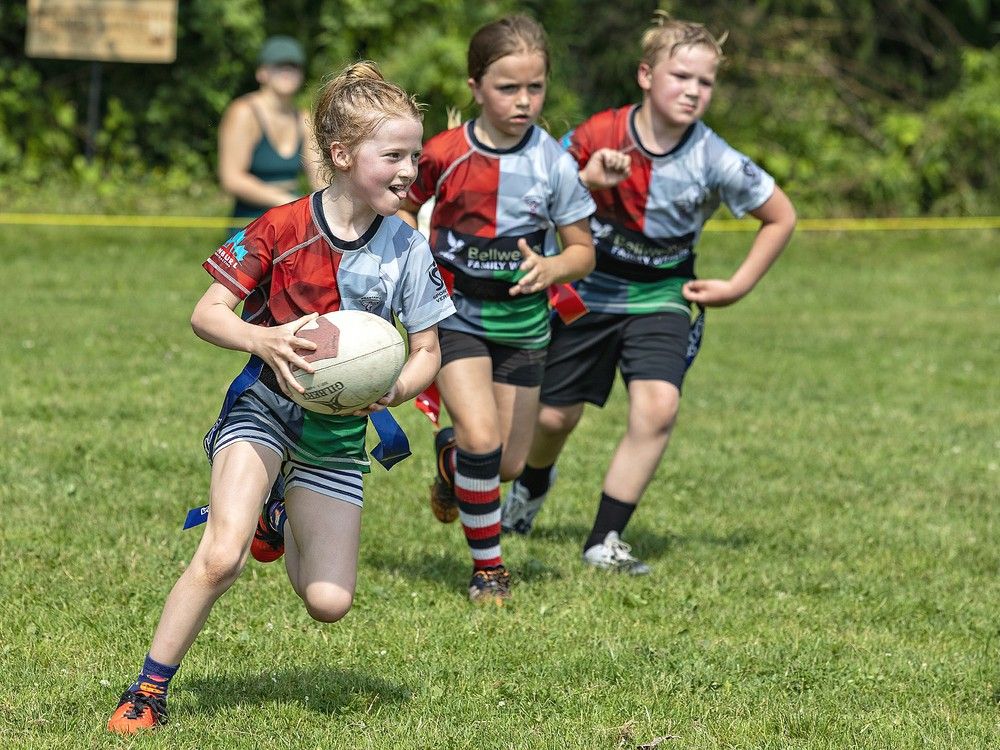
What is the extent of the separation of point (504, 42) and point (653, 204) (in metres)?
1.02

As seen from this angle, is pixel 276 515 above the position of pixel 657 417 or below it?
above

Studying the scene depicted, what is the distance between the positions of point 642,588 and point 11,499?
9.11 feet

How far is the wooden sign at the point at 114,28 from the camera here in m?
17.1

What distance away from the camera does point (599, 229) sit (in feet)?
21.1

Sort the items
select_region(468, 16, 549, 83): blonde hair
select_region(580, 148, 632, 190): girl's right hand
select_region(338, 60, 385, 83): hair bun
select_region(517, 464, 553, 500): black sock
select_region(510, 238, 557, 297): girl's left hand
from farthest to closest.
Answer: select_region(517, 464, 553, 500): black sock
select_region(580, 148, 632, 190): girl's right hand
select_region(468, 16, 549, 83): blonde hair
select_region(510, 238, 557, 297): girl's left hand
select_region(338, 60, 385, 83): hair bun

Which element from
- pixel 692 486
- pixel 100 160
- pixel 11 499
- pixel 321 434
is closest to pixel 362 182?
pixel 321 434

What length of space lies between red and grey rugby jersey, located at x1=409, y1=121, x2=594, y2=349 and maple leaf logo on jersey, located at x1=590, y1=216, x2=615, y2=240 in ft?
1.63

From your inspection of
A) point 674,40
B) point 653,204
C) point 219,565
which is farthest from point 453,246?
point 219,565

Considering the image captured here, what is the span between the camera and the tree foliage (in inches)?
694

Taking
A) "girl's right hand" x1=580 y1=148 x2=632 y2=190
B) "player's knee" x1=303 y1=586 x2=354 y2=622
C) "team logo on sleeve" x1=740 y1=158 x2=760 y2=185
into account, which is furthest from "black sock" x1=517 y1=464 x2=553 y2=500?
"player's knee" x1=303 y1=586 x2=354 y2=622

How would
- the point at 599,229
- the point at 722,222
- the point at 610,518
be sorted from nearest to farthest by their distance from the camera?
the point at 610,518 → the point at 599,229 → the point at 722,222

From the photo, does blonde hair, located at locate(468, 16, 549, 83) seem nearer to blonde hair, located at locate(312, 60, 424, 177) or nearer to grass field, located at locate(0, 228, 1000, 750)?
blonde hair, located at locate(312, 60, 424, 177)

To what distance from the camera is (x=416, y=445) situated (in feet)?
27.7

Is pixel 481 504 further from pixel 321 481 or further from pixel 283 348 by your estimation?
pixel 283 348
